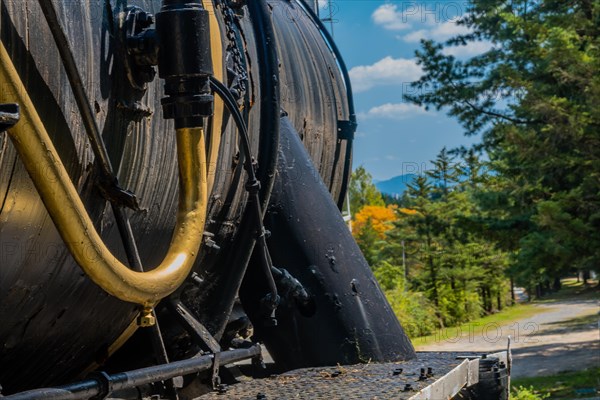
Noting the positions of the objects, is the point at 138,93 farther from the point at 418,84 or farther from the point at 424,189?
the point at 424,189

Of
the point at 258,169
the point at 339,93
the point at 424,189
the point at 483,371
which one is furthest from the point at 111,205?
the point at 424,189

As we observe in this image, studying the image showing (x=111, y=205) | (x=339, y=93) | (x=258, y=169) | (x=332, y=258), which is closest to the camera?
(x=111, y=205)

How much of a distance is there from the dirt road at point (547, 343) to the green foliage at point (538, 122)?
5.44 feet

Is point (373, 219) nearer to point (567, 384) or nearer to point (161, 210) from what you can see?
point (567, 384)

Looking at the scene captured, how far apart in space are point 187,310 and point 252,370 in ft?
1.78

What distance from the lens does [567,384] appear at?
52.1ft

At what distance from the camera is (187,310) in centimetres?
385

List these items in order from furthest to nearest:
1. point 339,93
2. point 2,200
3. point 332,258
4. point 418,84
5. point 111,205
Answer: point 418,84 < point 339,93 < point 332,258 < point 111,205 < point 2,200

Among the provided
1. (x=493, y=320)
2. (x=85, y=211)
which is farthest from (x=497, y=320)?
(x=85, y=211)

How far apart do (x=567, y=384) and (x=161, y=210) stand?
13804 millimetres

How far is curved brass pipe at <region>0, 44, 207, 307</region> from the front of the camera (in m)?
2.20

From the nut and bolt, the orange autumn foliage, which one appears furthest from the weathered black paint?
the orange autumn foliage

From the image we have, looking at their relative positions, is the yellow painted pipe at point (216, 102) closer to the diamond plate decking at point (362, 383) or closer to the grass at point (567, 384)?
the diamond plate decking at point (362, 383)

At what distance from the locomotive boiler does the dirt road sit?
9551mm
